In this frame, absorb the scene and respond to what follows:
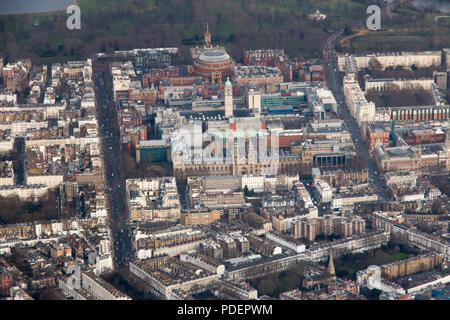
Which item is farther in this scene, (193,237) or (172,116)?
(172,116)

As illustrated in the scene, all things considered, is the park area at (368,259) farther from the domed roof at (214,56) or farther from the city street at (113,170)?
the domed roof at (214,56)

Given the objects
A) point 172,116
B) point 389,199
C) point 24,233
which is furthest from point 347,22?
→ point 24,233

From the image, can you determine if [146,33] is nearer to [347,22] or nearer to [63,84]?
[63,84]

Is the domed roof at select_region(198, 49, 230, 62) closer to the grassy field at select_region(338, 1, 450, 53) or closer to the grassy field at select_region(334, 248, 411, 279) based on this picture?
the grassy field at select_region(338, 1, 450, 53)

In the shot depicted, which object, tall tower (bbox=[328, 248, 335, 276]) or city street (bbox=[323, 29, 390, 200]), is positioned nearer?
tall tower (bbox=[328, 248, 335, 276])

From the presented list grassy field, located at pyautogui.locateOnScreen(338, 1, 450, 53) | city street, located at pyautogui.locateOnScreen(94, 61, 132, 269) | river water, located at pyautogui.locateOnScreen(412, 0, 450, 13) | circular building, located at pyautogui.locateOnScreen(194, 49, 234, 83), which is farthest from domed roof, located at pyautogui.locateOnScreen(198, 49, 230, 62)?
river water, located at pyautogui.locateOnScreen(412, 0, 450, 13)

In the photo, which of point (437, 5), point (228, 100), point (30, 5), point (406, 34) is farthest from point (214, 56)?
point (437, 5)

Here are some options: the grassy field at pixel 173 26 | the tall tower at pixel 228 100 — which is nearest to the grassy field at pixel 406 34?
the grassy field at pixel 173 26
